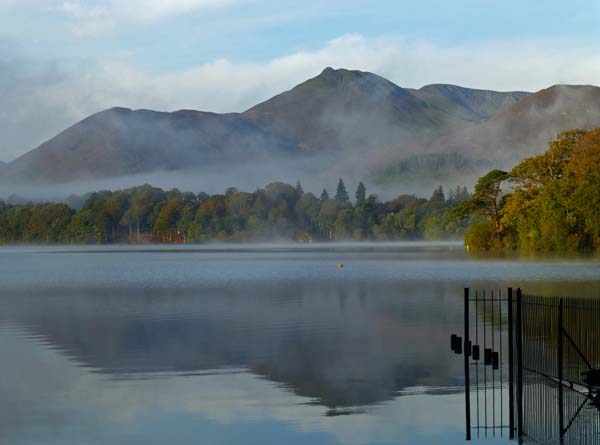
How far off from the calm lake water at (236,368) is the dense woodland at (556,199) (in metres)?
44.1

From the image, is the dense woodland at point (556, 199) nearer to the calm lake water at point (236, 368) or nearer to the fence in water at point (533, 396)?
the calm lake water at point (236, 368)

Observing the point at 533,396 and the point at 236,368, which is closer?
the point at 533,396

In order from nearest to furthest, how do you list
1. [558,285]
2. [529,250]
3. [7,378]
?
[7,378]
[558,285]
[529,250]

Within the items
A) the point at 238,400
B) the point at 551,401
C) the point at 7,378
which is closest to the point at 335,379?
the point at 238,400

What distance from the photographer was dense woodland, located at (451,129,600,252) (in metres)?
90.2

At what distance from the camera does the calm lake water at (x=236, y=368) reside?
16922 mm

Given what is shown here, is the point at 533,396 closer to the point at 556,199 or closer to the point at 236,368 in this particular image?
the point at 236,368

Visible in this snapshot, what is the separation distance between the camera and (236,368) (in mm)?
23125

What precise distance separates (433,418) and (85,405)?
A: 690 cm

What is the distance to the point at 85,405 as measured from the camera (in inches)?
746

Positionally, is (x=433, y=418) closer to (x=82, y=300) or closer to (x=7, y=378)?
(x=7, y=378)

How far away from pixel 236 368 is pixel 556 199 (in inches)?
2963

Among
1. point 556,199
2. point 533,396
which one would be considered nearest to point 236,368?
point 533,396

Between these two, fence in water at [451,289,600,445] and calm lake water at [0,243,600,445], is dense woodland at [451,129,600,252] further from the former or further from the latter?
fence in water at [451,289,600,445]
